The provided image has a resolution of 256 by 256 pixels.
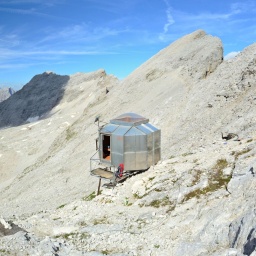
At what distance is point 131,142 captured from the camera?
22031 millimetres

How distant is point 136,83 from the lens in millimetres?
67562

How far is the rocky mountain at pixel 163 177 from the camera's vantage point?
43.0ft

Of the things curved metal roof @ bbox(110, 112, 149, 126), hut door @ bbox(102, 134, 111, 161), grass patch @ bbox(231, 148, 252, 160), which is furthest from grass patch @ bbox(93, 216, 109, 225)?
grass patch @ bbox(231, 148, 252, 160)

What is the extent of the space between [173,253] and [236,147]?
10.5 m

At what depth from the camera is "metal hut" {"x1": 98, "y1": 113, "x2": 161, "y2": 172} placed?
22000mm

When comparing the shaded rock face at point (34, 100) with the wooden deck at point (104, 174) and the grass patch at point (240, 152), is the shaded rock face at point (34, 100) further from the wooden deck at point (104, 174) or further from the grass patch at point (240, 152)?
the grass patch at point (240, 152)

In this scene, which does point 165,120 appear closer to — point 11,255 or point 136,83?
point 136,83

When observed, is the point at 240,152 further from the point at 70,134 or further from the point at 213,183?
the point at 70,134

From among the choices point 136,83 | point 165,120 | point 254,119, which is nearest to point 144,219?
point 254,119

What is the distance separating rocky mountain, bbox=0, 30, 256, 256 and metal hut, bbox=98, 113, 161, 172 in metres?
1.11

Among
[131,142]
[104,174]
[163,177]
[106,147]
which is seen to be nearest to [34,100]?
[106,147]

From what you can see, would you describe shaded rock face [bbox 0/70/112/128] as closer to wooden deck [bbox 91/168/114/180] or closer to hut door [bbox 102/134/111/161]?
hut door [bbox 102/134/111/161]

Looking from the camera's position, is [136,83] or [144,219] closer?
[144,219]

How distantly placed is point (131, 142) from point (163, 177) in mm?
3890
